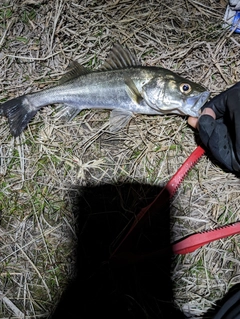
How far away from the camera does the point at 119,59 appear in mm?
3361

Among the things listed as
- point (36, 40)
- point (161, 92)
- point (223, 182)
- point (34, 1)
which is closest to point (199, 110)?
point (161, 92)

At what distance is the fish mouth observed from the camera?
304 centimetres

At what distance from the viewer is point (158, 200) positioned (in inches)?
124

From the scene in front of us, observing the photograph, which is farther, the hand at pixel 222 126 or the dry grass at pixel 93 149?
the dry grass at pixel 93 149

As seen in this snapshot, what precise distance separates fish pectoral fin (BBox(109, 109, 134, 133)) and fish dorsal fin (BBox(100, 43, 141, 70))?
1.41 ft

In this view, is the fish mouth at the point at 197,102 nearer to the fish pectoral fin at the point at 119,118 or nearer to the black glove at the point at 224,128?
the black glove at the point at 224,128

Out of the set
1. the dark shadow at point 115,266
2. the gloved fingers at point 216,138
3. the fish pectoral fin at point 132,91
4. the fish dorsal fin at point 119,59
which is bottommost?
the dark shadow at point 115,266

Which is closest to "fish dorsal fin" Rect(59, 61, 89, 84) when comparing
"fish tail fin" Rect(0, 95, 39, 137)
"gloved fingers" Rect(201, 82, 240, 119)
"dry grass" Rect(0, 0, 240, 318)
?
"dry grass" Rect(0, 0, 240, 318)

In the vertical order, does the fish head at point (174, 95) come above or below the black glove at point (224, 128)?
above

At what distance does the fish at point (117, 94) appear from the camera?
3104mm

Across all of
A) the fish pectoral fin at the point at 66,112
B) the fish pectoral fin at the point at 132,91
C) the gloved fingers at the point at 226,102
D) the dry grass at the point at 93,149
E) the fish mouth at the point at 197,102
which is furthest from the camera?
the fish pectoral fin at the point at 66,112

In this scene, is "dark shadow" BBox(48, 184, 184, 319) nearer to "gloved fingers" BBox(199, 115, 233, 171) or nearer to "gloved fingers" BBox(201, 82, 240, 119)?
"gloved fingers" BBox(199, 115, 233, 171)

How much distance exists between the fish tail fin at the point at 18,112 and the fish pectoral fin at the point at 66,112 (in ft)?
0.74

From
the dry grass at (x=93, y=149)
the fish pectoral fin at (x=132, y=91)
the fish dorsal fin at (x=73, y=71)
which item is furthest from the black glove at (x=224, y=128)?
the fish dorsal fin at (x=73, y=71)
